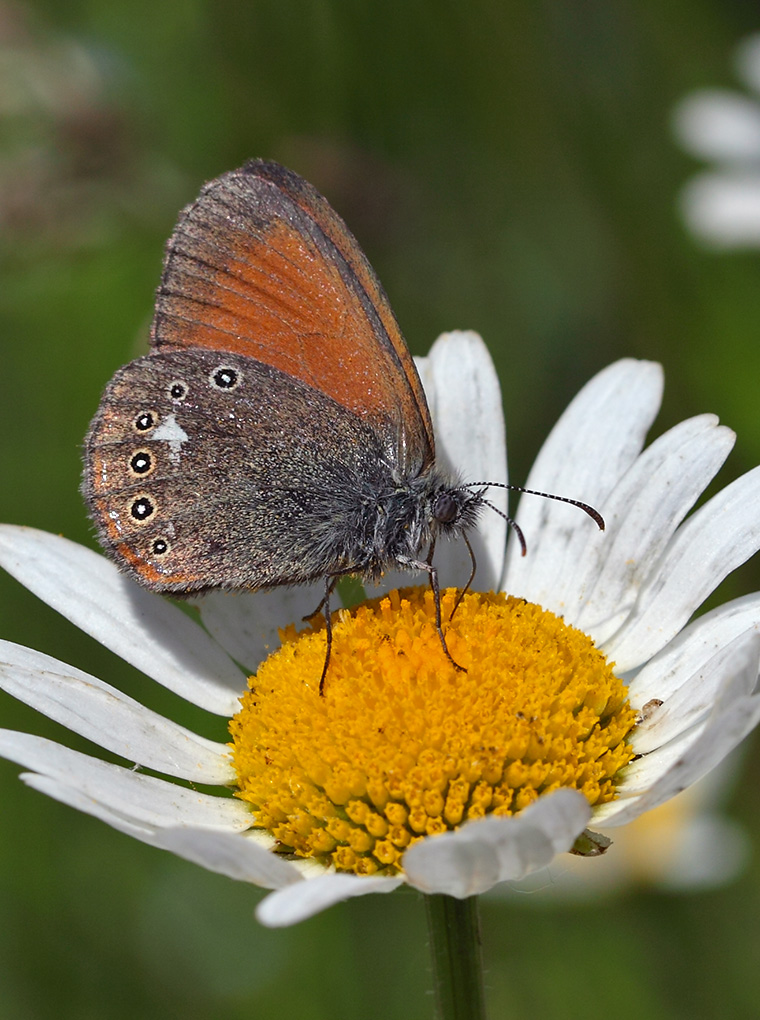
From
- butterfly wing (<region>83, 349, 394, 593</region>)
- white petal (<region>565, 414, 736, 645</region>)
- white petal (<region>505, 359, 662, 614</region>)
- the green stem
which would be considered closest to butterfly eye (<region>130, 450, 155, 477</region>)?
butterfly wing (<region>83, 349, 394, 593</region>)

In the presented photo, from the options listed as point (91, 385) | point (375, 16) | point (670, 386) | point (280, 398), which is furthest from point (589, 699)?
Result: point (375, 16)

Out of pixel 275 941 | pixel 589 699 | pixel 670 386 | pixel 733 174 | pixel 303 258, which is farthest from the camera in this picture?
pixel 733 174

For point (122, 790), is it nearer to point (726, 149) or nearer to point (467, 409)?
point (467, 409)

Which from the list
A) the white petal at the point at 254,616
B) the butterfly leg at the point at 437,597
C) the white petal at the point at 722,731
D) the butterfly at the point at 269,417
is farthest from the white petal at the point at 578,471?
the white petal at the point at 722,731

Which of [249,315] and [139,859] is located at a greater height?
[249,315]

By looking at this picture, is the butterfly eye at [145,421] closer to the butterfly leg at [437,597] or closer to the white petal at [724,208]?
the butterfly leg at [437,597]

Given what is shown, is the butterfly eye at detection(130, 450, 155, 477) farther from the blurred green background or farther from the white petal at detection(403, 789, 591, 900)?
the white petal at detection(403, 789, 591, 900)

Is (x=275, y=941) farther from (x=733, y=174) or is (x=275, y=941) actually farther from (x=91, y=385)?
(x=733, y=174)

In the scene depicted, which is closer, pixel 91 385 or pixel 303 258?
pixel 303 258
